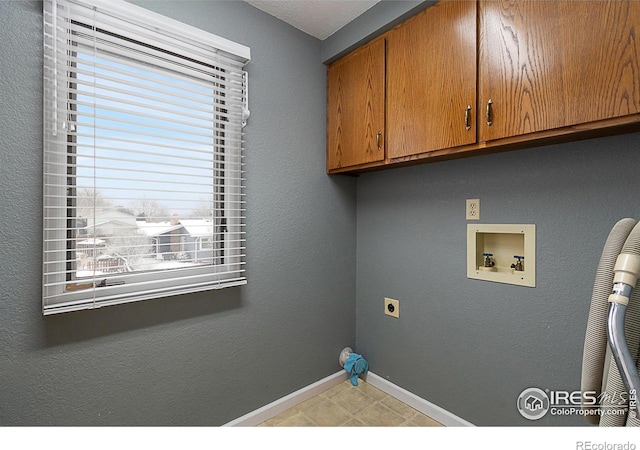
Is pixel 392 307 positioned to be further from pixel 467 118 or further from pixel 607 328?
pixel 607 328

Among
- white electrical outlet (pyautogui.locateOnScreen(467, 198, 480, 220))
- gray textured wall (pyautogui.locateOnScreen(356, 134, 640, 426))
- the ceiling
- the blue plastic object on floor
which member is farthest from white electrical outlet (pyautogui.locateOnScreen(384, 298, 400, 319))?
the ceiling

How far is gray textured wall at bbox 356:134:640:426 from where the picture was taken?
4.01 feet

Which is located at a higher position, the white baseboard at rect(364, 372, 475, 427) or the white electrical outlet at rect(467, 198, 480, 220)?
the white electrical outlet at rect(467, 198, 480, 220)

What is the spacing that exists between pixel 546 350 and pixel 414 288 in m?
0.67

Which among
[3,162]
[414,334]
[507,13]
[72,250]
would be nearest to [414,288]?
[414,334]

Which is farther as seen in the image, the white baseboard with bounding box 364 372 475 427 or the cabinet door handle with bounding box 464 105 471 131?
the white baseboard with bounding box 364 372 475 427

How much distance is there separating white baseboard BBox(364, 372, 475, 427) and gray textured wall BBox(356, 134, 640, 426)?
0.04 metres

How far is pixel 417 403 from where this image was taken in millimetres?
1761

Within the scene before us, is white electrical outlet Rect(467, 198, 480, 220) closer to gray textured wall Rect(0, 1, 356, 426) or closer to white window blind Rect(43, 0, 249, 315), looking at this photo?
gray textured wall Rect(0, 1, 356, 426)

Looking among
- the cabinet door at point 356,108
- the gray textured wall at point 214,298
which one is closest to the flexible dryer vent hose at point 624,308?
the cabinet door at point 356,108

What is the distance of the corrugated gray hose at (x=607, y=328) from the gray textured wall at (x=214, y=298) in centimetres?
139

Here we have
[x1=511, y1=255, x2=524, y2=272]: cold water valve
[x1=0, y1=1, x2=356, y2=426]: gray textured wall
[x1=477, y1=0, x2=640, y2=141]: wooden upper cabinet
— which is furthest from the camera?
[x1=511, y1=255, x2=524, y2=272]: cold water valve

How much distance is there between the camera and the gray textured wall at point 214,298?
1084 mm

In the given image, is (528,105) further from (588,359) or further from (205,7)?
(205,7)
